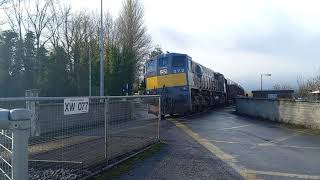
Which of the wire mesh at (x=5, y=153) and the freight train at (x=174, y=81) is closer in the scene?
the wire mesh at (x=5, y=153)

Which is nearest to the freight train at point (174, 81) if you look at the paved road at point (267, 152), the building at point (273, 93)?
the paved road at point (267, 152)

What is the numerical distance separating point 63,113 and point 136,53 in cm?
5997

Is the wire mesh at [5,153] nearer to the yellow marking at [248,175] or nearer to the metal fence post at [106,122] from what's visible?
the metal fence post at [106,122]

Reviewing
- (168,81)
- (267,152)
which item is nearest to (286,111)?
(168,81)

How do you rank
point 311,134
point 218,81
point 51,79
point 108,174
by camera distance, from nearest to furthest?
point 108,174, point 311,134, point 218,81, point 51,79

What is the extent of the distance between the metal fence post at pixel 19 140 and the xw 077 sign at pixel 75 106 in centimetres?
420

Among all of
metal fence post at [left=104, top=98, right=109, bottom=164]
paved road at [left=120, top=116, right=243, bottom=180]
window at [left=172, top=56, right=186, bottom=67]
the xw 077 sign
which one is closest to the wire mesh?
the xw 077 sign

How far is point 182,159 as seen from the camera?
36.8 ft

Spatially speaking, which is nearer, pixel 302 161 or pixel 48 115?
pixel 48 115

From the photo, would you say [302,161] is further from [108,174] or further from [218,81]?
[218,81]

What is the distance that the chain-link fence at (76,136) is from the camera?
7285 millimetres

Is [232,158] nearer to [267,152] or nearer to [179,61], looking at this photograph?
[267,152]

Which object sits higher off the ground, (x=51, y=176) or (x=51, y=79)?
(x=51, y=79)

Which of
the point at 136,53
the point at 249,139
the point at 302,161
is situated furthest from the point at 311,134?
the point at 136,53
